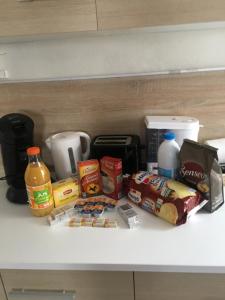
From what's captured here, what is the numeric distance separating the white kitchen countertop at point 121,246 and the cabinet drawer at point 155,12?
64cm

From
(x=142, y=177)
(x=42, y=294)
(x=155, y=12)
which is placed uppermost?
(x=155, y=12)

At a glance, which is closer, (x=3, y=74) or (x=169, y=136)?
(x=169, y=136)

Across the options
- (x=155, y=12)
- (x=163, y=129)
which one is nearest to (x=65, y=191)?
Answer: (x=163, y=129)

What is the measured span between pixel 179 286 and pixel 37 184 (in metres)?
0.57

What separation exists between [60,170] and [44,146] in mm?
204

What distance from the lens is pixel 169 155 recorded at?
44.2 inches

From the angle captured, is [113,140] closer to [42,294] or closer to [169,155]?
[169,155]

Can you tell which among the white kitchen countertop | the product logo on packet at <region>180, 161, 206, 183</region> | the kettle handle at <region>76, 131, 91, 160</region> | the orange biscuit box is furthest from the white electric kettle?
the product logo on packet at <region>180, 161, 206, 183</region>

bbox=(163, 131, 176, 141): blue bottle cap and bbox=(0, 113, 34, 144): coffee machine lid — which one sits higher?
bbox=(0, 113, 34, 144): coffee machine lid

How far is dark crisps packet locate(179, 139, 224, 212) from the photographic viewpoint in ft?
3.26

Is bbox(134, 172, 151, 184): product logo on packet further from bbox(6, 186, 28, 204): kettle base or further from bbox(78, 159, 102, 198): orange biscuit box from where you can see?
bbox(6, 186, 28, 204): kettle base

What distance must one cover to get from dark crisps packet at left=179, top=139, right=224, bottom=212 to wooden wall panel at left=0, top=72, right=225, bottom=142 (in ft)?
0.96

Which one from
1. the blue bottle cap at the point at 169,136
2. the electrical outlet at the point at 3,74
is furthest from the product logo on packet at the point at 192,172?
the electrical outlet at the point at 3,74

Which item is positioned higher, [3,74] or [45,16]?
[45,16]
